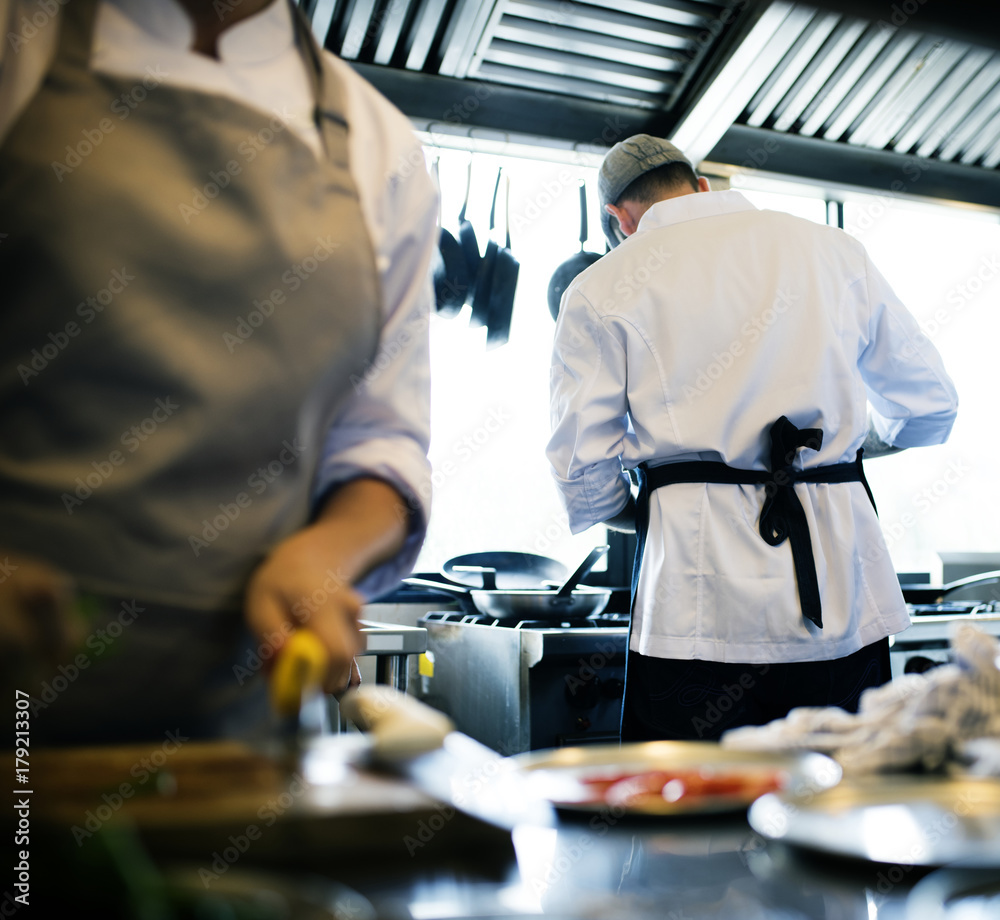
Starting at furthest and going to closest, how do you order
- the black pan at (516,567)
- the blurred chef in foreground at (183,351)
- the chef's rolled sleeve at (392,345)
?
the black pan at (516,567), the chef's rolled sleeve at (392,345), the blurred chef in foreground at (183,351)

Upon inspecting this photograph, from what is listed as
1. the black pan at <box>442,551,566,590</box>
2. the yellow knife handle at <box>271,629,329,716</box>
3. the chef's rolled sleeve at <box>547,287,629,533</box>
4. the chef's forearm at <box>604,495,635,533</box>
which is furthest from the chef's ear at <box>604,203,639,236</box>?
the yellow knife handle at <box>271,629,329,716</box>

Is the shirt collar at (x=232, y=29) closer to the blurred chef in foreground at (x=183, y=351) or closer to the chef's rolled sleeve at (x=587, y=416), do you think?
the blurred chef in foreground at (x=183, y=351)

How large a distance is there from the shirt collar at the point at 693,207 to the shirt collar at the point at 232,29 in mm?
974

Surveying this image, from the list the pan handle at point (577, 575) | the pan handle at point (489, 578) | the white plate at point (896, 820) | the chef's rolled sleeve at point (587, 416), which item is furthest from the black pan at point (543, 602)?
the white plate at point (896, 820)

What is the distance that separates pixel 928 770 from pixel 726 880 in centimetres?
23

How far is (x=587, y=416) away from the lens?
61.6 inches

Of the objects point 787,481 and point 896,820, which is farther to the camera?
point 787,481

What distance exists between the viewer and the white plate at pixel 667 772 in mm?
508

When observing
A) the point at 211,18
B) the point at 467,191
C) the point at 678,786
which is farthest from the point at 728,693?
the point at 467,191

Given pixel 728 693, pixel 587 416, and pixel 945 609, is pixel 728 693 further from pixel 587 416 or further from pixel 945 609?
pixel 945 609

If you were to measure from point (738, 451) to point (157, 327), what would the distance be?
994 millimetres

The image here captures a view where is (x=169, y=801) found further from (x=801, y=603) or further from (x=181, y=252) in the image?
(x=801, y=603)

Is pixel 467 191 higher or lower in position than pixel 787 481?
higher

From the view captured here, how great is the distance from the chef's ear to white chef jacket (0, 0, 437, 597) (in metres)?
1.04
